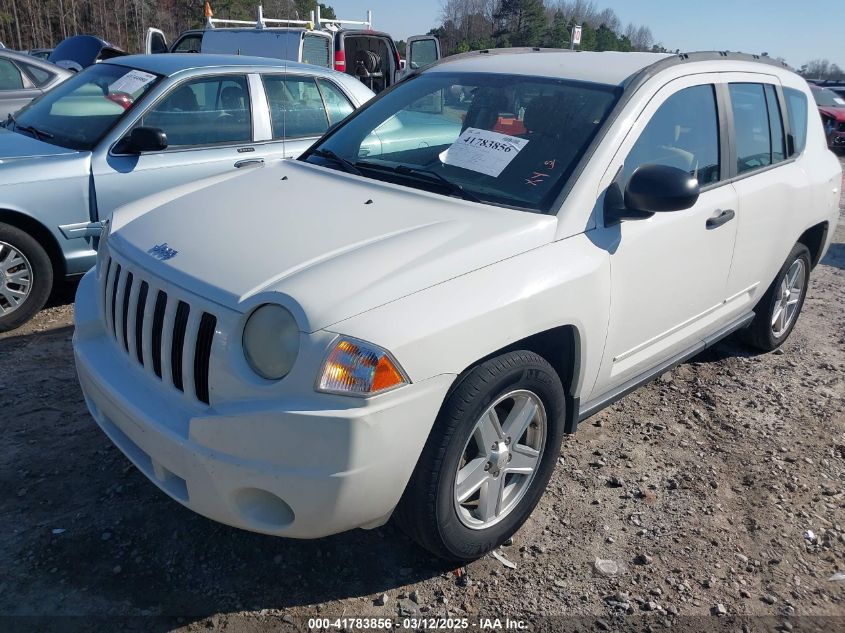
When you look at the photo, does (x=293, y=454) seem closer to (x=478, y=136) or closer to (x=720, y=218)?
(x=478, y=136)

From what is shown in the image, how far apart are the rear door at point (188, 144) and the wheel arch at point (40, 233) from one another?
38cm

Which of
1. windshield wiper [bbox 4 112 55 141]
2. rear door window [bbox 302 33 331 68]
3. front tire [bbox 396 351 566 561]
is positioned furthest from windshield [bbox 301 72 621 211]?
rear door window [bbox 302 33 331 68]

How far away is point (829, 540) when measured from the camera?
9.86 feet

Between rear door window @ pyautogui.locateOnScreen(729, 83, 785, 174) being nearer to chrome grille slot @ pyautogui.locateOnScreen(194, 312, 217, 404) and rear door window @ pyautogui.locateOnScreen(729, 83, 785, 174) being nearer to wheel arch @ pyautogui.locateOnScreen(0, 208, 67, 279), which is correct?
chrome grille slot @ pyautogui.locateOnScreen(194, 312, 217, 404)

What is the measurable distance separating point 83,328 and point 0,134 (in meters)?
2.98

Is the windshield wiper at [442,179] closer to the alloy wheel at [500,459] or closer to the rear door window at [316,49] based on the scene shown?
the alloy wheel at [500,459]

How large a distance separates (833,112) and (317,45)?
12.1 m

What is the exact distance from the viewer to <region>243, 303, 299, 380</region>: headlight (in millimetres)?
2141

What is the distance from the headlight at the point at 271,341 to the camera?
2.14 metres

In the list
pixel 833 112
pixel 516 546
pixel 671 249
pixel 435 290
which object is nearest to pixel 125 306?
pixel 435 290

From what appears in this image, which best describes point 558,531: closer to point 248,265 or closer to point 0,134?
point 248,265

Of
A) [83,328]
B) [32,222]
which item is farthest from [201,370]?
[32,222]

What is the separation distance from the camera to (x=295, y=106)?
225 inches

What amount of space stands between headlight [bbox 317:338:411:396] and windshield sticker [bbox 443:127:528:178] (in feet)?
3.98
